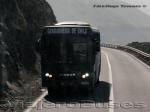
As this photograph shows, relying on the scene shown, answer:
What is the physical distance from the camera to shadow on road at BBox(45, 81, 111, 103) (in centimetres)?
2149

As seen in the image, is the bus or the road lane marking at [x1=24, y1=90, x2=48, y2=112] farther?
the bus

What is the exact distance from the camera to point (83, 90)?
24031 mm

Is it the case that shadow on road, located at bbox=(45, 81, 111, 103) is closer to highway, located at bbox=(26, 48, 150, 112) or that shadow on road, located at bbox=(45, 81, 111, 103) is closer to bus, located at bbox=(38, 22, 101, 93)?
highway, located at bbox=(26, 48, 150, 112)

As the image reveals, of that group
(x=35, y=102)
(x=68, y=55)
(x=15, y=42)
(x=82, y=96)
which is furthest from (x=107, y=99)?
(x=15, y=42)

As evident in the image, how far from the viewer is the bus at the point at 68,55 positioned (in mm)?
22359

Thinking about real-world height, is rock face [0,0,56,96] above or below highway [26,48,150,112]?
above

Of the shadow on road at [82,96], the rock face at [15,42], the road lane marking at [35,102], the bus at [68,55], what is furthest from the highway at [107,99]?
the rock face at [15,42]

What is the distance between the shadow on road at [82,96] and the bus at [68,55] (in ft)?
1.59

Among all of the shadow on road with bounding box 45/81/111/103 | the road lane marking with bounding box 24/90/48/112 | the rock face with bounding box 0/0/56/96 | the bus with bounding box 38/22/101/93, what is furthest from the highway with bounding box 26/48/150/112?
the rock face with bounding box 0/0/56/96

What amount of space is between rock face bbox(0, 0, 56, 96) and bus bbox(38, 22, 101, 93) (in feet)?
7.07

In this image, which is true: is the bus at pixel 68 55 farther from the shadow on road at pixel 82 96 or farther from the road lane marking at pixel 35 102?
the road lane marking at pixel 35 102

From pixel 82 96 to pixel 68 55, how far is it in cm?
195

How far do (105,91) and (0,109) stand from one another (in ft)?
23.8

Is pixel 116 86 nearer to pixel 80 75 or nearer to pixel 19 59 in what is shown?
pixel 80 75
